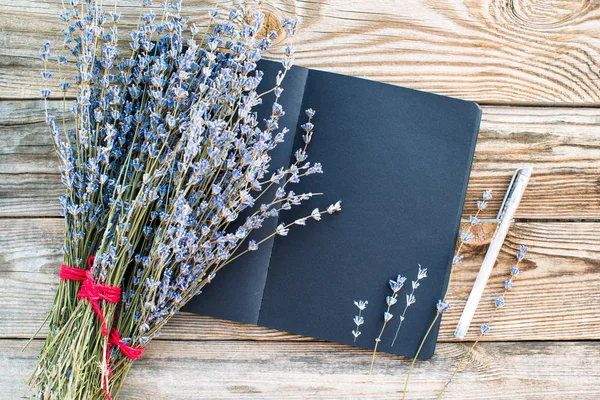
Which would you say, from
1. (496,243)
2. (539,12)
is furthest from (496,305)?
(539,12)

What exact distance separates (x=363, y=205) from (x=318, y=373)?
1.47ft

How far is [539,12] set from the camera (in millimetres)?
1504

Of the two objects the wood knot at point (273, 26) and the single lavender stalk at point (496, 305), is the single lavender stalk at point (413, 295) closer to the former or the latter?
the single lavender stalk at point (496, 305)

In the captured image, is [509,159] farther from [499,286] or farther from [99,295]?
[99,295]

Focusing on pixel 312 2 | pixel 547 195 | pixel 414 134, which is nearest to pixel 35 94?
pixel 312 2

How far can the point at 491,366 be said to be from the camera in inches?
59.1

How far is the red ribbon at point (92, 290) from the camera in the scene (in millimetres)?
1181

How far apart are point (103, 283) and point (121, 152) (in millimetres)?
283

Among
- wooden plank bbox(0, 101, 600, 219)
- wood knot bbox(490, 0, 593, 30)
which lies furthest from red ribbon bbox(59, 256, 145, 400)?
wood knot bbox(490, 0, 593, 30)

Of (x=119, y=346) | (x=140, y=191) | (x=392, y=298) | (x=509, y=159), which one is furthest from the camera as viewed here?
(x=509, y=159)

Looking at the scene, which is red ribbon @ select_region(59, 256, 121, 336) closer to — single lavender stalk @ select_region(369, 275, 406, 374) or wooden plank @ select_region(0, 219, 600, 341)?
wooden plank @ select_region(0, 219, 600, 341)

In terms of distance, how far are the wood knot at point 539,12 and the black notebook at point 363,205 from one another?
0.29 m

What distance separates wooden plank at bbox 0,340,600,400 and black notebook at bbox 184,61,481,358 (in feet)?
0.41

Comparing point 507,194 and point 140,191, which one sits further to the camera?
point 507,194
